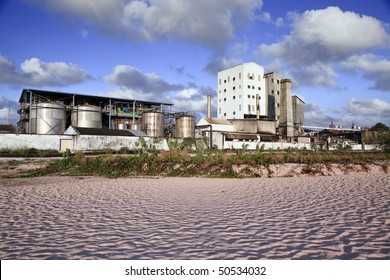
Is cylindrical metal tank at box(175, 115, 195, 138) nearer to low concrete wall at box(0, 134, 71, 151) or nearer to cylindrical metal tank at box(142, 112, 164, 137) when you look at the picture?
cylindrical metal tank at box(142, 112, 164, 137)

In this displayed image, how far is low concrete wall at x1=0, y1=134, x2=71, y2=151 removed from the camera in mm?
25016

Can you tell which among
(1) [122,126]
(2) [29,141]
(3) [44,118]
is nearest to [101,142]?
(2) [29,141]

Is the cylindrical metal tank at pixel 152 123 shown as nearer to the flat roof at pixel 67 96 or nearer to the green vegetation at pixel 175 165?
the flat roof at pixel 67 96

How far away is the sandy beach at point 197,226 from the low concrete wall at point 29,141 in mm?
21422

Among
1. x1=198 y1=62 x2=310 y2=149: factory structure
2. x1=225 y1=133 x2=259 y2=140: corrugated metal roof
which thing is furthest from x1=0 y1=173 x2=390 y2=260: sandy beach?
x1=198 y1=62 x2=310 y2=149: factory structure

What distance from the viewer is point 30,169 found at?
15.0 meters

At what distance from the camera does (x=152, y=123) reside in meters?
38.8

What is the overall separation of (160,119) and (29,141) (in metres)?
18.8

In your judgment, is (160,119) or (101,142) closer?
(101,142)

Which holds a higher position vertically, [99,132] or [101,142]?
[99,132]

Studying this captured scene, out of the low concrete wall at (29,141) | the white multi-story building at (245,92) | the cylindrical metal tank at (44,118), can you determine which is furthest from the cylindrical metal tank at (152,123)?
the white multi-story building at (245,92)

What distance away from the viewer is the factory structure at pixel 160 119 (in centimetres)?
2927

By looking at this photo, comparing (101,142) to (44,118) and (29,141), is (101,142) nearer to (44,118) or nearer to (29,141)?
(29,141)

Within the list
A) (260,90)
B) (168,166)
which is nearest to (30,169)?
(168,166)
